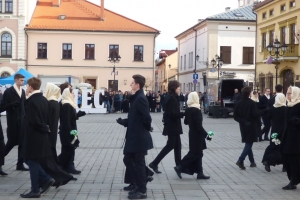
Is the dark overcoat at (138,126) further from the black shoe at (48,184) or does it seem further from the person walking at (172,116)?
the person walking at (172,116)

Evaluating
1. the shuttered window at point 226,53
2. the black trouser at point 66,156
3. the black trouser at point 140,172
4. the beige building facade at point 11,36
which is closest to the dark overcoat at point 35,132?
the black trouser at point 140,172

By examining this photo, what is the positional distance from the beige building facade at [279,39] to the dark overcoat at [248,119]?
84.8 feet

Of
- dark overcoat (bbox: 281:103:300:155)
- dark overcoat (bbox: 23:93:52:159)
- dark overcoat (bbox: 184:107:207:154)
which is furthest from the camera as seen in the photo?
dark overcoat (bbox: 184:107:207:154)

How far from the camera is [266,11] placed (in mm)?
45469

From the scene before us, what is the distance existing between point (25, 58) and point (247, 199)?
4996 cm

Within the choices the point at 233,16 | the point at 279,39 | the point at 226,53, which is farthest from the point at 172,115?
the point at 233,16

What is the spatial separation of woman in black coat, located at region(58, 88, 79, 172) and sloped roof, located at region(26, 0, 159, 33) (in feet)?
156

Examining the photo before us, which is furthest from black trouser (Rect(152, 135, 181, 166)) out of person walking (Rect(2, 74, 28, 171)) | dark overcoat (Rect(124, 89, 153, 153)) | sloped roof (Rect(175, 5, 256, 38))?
sloped roof (Rect(175, 5, 256, 38))

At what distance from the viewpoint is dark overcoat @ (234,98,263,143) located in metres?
11.5

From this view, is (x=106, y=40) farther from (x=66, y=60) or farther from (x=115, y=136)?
(x=115, y=136)

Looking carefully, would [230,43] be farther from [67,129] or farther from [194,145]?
[67,129]

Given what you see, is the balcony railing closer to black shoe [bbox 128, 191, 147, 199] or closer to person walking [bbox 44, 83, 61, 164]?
person walking [bbox 44, 83, 61, 164]

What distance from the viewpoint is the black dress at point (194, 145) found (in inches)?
399

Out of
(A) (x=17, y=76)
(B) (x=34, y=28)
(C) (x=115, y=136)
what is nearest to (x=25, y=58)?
(B) (x=34, y=28)
